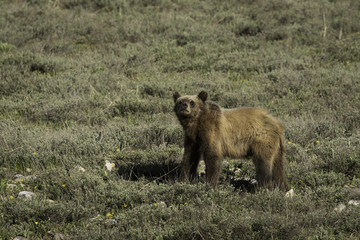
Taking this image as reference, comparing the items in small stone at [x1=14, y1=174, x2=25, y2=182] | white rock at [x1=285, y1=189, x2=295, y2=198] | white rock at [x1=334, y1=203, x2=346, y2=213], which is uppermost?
white rock at [x1=334, y1=203, x2=346, y2=213]

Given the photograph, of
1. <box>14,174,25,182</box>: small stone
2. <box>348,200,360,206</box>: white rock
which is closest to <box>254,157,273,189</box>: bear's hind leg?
<box>348,200,360,206</box>: white rock

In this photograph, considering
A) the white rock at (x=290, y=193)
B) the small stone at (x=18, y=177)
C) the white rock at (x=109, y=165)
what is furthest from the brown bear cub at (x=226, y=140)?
the small stone at (x=18, y=177)

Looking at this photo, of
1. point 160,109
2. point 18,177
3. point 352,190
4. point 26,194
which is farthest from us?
point 160,109

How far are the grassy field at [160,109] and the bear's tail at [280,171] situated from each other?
0.25 meters

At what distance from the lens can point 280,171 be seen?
6.22 m

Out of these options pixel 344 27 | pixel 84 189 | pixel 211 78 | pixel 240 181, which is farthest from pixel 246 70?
pixel 84 189

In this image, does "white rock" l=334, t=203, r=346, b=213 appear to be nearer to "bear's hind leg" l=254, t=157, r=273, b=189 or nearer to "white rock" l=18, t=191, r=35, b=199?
"bear's hind leg" l=254, t=157, r=273, b=189

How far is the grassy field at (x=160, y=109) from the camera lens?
5.07 meters

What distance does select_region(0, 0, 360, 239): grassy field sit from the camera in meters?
5.07

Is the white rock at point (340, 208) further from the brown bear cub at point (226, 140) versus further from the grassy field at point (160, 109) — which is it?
the brown bear cub at point (226, 140)

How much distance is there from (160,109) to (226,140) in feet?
13.9

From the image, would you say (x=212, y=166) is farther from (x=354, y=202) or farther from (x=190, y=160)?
(x=354, y=202)

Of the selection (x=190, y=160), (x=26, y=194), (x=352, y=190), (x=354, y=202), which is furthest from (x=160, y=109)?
(x=354, y=202)

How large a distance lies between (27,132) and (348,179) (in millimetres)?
5687
